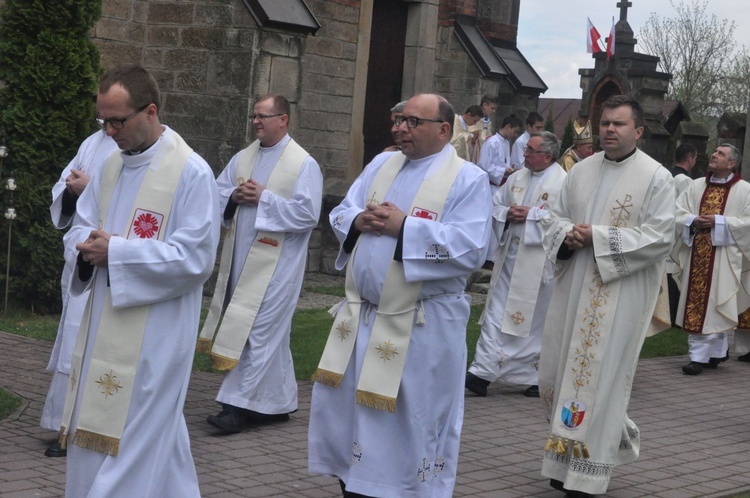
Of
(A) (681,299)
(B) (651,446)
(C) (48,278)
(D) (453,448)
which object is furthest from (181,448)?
(A) (681,299)

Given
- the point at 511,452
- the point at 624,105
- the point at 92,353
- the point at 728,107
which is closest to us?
the point at 92,353

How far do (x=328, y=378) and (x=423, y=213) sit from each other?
0.92 m

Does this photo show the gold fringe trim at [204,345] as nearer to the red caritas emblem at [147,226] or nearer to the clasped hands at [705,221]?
the red caritas emblem at [147,226]

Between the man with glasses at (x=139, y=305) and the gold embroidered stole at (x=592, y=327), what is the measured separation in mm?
2470

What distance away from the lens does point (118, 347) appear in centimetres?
478

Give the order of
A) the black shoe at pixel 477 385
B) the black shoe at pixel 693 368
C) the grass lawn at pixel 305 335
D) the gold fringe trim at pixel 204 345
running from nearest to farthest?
the gold fringe trim at pixel 204 345 < the black shoe at pixel 477 385 < the grass lawn at pixel 305 335 < the black shoe at pixel 693 368

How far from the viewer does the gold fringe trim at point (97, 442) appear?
15.4 ft

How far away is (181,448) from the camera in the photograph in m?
4.91

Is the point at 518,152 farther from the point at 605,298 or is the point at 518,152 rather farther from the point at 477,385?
the point at 605,298

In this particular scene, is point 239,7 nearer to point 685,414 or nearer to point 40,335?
point 40,335

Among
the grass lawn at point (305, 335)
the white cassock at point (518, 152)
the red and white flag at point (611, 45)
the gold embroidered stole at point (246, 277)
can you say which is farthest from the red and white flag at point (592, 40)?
the gold embroidered stole at point (246, 277)

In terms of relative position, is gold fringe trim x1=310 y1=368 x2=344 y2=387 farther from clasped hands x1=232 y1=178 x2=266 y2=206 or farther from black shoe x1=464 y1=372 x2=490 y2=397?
black shoe x1=464 y1=372 x2=490 y2=397

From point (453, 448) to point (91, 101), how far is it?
644 cm

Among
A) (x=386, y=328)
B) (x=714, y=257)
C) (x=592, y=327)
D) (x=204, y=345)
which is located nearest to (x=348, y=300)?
(x=386, y=328)
